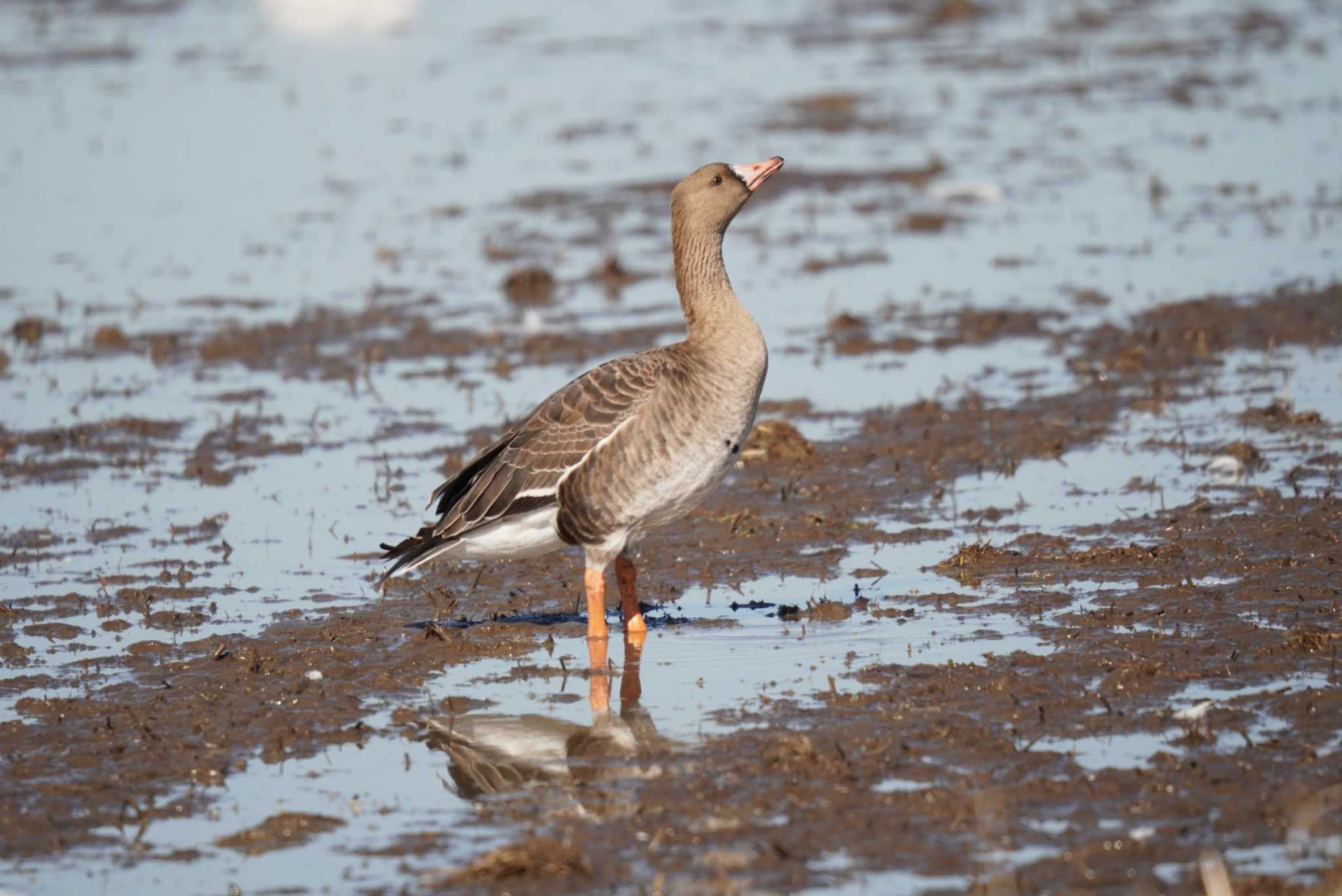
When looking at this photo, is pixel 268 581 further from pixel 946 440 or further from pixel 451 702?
pixel 946 440

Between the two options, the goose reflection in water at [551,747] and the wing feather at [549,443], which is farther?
the wing feather at [549,443]

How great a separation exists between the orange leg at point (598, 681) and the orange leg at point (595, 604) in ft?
0.12

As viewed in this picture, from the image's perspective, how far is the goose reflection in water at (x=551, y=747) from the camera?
7.54 m

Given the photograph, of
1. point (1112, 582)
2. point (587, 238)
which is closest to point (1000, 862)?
point (1112, 582)

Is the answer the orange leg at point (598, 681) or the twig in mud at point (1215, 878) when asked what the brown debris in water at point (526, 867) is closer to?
the orange leg at point (598, 681)

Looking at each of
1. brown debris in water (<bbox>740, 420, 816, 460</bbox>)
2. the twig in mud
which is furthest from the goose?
brown debris in water (<bbox>740, 420, 816, 460</bbox>)

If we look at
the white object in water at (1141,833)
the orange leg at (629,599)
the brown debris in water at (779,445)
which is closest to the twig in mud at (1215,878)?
the white object in water at (1141,833)

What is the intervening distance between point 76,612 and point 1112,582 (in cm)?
577

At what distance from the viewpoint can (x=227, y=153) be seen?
25609 mm

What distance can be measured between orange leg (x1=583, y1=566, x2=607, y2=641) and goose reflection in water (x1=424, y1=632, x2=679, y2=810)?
0.48 meters

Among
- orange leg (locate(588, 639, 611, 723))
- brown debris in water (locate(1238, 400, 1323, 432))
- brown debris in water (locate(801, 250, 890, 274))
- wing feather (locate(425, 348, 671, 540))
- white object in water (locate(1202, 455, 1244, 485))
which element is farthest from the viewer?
brown debris in water (locate(801, 250, 890, 274))

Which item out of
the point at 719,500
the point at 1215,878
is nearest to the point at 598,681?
the point at 719,500

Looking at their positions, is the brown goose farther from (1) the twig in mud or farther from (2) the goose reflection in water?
(1) the twig in mud

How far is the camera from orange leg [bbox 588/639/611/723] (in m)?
8.48
